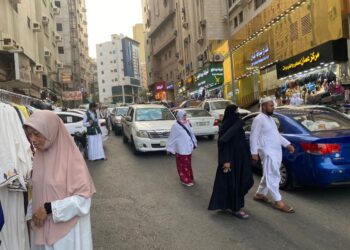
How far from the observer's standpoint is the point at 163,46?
84.0 meters

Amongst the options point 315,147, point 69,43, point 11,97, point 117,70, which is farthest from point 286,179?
point 117,70

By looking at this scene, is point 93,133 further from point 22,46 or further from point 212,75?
point 212,75

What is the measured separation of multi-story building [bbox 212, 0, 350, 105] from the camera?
791 inches

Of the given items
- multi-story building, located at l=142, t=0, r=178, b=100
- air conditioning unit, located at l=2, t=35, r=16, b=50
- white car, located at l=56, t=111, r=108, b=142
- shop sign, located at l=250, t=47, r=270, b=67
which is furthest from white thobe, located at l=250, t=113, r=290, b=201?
multi-story building, located at l=142, t=0, r=178, b=100

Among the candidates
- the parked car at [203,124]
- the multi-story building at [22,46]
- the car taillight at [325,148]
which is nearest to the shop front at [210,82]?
the multi-story building at [22,46]

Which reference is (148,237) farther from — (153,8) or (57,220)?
(153,8)

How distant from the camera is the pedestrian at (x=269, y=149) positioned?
6691 mm

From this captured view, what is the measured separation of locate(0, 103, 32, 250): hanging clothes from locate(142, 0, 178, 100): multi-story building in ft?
230

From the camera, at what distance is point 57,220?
3.03 m

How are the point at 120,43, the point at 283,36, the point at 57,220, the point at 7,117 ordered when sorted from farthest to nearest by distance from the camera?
the point at 120,43 → the point at 283,36 → the point at 7,117 → the point at 57,220

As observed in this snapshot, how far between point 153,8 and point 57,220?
90.6 m

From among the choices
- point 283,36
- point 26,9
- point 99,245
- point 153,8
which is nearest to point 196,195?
point 99,245

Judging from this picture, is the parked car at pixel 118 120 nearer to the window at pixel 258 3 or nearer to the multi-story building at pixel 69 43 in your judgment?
the window at pixel 258 3

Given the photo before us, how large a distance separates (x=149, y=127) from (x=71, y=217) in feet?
35.4
